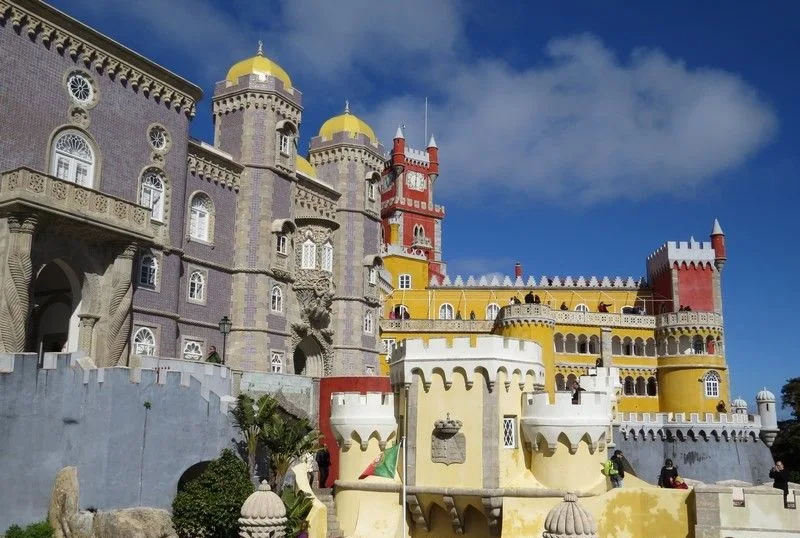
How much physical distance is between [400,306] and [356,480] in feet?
124

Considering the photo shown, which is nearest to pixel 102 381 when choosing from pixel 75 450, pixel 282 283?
pixel 75 450

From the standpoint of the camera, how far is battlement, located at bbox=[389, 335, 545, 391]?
22375 mm

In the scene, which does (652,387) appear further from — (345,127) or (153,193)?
(153,193)

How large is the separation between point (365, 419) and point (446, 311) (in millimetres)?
38949

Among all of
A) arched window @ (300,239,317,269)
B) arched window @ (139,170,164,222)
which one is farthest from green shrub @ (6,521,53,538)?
arched window @ (300,239,317,269)

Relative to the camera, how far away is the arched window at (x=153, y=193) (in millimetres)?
31000

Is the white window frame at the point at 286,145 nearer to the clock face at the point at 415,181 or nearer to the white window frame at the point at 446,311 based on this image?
the white window frame at the point at 446,311

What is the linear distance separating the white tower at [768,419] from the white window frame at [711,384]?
3.52m

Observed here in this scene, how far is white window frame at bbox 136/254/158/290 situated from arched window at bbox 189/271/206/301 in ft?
8.58

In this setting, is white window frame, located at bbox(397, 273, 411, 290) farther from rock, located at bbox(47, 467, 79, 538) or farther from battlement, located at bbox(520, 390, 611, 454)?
rock, located at bbox(47, 467, 79, 538)

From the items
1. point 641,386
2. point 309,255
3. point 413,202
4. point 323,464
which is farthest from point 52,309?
point 413,202

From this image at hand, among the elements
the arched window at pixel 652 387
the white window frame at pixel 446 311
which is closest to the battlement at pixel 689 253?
the arched window at pixel 652 387

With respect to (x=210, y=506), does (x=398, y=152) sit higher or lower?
higher

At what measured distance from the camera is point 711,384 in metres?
53.9
